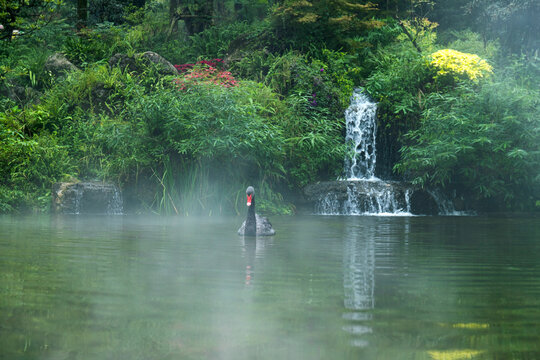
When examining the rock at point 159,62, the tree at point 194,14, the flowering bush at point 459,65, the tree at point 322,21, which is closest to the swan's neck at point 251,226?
the rock at point 159,62

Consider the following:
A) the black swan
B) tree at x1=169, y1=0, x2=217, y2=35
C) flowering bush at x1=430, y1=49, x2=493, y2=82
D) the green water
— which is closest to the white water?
flowering bush at x1=430, y1=49, x2=493, y2=82

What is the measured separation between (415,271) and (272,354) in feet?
11.7

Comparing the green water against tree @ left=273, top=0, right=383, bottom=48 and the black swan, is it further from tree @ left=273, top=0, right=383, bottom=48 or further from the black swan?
tree @ left=273, top=0, right=383, bottom=48

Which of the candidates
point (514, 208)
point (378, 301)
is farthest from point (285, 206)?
point (378, 301)

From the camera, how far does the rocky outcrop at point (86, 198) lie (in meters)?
16.2

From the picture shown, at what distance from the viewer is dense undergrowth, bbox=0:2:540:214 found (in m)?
17.1

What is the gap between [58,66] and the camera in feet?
72.8

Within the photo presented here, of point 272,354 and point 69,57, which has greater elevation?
point 69,57

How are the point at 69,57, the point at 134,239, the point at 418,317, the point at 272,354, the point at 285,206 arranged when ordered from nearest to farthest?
the point at 272,354 → the point at 418,317 → the point at 134,239 → the point at 285,206 → the point at 69,57

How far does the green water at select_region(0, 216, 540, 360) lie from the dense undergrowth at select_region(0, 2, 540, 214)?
23.9ft

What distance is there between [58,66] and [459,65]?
532 inches

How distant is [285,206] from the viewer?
17.9 metres

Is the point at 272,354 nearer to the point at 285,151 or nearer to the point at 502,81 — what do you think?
the point at 285,151

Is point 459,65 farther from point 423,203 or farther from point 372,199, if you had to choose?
point 372,199
